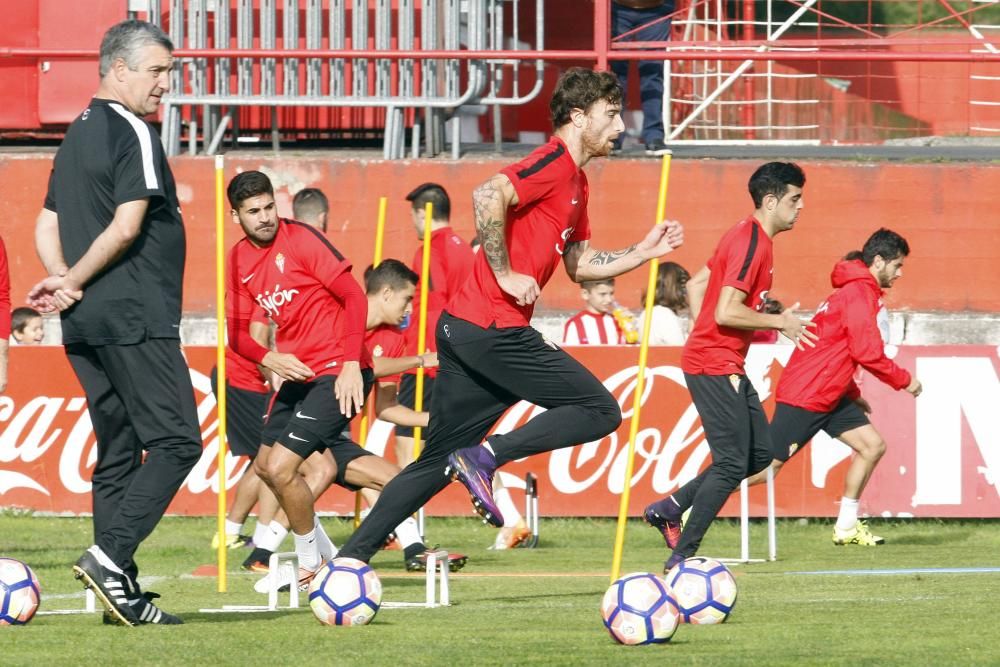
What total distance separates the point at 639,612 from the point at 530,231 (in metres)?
1.92

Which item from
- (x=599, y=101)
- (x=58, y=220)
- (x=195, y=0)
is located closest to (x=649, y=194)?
(x=195, y=0)

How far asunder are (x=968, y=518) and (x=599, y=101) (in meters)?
6.60

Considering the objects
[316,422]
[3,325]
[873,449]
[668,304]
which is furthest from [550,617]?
[668,304]

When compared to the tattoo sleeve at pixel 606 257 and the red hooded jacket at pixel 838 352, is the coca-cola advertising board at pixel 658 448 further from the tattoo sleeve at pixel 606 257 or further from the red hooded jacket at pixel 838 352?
the tattoo sleeve at pixel 606 257

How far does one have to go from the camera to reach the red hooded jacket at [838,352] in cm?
1169

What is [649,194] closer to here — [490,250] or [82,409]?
[82,409]

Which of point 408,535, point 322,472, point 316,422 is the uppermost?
point 316,422

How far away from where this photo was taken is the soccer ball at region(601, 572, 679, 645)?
22.0 ft

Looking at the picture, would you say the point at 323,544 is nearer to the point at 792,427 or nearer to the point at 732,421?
the point at 732,421

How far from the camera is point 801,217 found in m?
16.0

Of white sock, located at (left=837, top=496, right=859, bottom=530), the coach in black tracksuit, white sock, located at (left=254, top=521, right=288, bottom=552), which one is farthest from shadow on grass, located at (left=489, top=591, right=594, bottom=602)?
white sock, located at (left=837, top=496, right=859, bottom=530)

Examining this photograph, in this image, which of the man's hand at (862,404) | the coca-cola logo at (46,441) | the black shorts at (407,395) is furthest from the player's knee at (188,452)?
the coca-cola logo at (46,441)

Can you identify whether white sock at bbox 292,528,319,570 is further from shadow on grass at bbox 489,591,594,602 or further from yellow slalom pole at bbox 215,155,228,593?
shadow on grass at bbox 489,591,594,602

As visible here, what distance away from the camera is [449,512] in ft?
45.0
